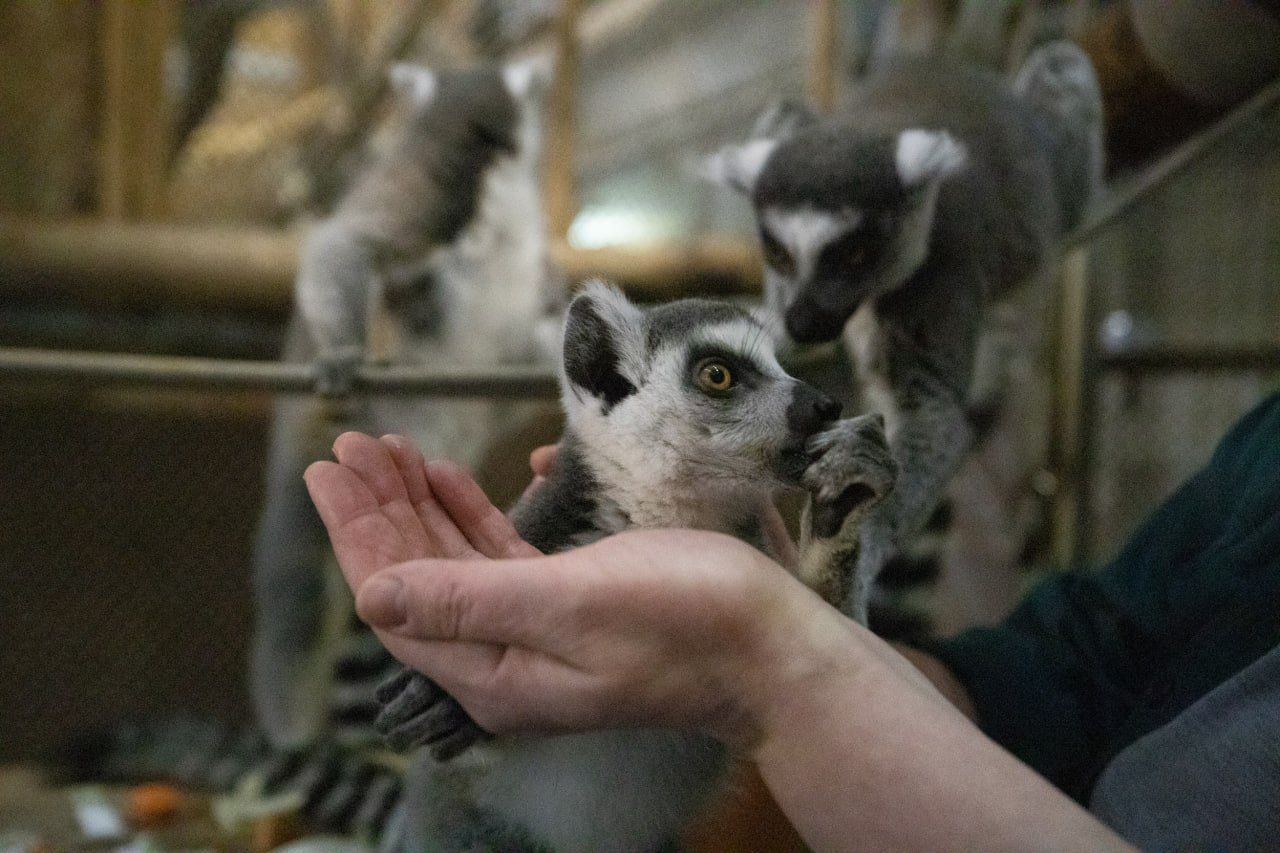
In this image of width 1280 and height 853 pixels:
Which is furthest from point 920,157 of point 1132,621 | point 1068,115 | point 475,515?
point 475,515

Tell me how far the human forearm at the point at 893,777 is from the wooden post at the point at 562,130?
2.90 metres

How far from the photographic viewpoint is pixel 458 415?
212 cm

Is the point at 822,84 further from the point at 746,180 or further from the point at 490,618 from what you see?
the point at 490,618

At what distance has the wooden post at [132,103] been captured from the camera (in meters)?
2.98

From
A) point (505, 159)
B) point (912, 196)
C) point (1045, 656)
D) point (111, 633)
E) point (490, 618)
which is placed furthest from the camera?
point (505, 159)

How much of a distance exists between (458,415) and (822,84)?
86.2 inches

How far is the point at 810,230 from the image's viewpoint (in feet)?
5.24

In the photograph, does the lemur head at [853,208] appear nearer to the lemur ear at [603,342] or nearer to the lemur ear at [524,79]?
the lemur ear at [603,342]

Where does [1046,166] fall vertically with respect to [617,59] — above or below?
below

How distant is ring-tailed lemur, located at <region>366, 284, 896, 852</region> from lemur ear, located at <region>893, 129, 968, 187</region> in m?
0.71

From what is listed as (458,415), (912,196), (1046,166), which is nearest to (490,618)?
(912,196)

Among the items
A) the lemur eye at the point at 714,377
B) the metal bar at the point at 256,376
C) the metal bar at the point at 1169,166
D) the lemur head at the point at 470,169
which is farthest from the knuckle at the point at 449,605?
the lemur head at the point at 470,169

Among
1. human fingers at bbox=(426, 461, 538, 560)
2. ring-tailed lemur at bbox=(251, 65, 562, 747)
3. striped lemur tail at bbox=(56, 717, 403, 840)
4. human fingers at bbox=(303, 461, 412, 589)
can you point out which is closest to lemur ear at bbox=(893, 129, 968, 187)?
ring-tailed lemur at bbox=(251, 65, 562, 747)

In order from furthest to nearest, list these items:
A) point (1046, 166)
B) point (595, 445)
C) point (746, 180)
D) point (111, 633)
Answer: point (111, 633), point (1046, 166), point (746, 180), point (595, 445)
